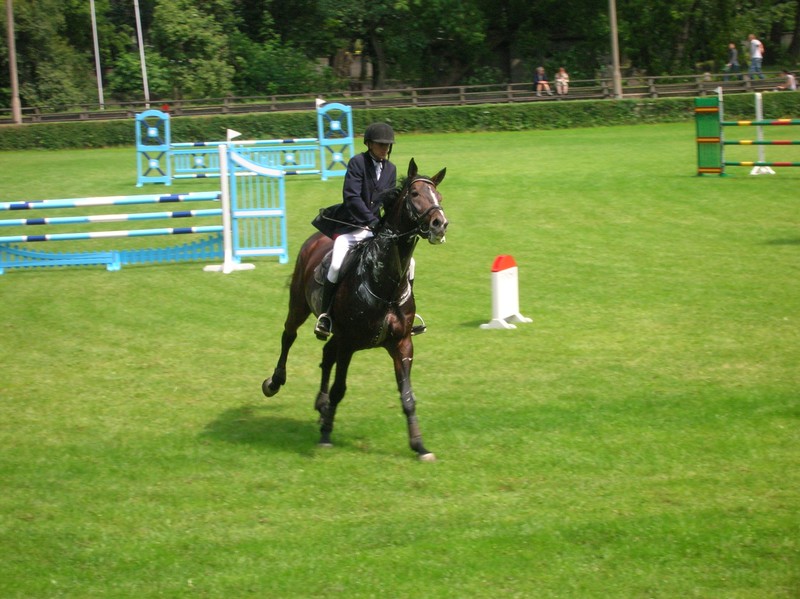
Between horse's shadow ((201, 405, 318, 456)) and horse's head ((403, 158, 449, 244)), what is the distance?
2.19 metres

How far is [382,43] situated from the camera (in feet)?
204

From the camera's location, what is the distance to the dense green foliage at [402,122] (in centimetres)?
4191

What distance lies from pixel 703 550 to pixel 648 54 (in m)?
57.3

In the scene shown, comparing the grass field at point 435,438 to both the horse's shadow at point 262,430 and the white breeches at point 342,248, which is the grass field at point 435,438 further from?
the white breeches at point 342,248

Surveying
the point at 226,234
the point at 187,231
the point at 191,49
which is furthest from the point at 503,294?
the point at 191,49

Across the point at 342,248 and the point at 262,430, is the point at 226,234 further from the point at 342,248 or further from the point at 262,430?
the point at 342,248

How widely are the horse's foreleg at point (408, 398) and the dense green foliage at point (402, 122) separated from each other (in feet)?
113

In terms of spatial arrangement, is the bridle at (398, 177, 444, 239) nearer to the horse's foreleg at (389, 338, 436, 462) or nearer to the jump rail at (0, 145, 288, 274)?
the horse's foreleg at (389, 338, 436, 462)

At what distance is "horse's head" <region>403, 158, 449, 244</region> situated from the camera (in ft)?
23.1

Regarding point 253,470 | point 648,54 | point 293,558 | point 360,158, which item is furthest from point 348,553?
point 648,54

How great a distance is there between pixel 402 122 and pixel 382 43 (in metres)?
20.9

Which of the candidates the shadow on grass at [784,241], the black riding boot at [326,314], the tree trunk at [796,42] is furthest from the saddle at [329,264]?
the tree trunk at [796,42]

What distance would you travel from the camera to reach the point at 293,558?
5.97m

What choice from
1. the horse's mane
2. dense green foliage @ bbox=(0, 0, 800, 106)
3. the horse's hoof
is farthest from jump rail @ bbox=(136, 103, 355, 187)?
dense green foliage @ bbox=(0, 0, 800, 106)
